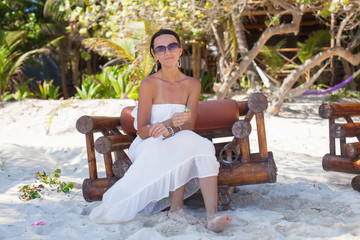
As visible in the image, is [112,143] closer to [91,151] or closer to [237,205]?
[91,151]

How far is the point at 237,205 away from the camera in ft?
10.5

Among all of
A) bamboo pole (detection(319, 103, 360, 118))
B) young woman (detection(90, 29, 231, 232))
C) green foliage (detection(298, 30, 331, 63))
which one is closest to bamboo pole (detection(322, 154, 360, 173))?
bamboo pole (detection(319, 103, 360, 118))

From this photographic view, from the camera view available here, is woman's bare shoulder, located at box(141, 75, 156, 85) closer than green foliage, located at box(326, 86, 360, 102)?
Yes

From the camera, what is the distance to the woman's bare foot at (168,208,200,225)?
262 cm

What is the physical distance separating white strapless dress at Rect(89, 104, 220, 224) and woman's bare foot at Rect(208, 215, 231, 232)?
0.29 meters

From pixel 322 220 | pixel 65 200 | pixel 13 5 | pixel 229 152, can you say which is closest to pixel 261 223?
pixel 322 220

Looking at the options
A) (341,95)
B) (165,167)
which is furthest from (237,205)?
(341,95)

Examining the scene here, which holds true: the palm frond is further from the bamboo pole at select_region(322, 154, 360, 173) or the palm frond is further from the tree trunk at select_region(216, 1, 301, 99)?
the bamboo pole at select_region(322, 154, 360, 173)

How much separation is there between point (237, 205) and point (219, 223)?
76 cm

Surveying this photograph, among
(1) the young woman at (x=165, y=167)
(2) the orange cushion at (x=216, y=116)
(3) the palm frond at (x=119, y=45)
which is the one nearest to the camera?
(1) the young woman at (x=165, y=167)

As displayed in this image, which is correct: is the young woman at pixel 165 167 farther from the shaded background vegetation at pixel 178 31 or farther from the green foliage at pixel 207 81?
the green foliage at pixel 207 81

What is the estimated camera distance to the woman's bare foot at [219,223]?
247 centimetres

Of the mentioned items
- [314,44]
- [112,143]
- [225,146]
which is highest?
[314,44]

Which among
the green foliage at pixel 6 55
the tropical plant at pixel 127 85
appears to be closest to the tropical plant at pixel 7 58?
the green foliage at pixel 6 55
